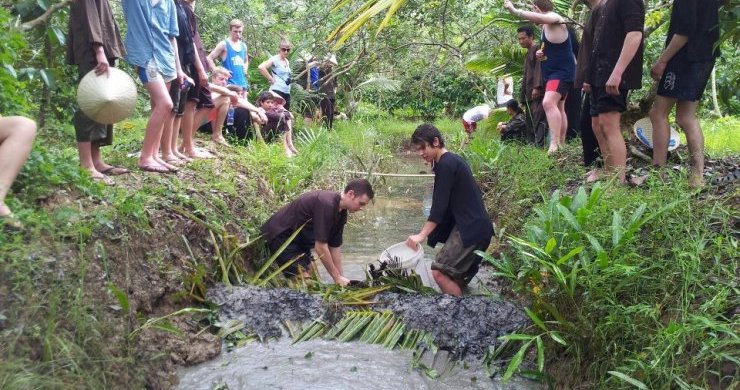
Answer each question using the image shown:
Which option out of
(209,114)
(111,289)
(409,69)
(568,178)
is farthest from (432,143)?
(409,69)

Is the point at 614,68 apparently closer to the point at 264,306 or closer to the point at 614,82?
the point at 614,82

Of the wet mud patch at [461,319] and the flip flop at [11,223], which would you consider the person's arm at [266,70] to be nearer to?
the wet mud patch at [461,319]

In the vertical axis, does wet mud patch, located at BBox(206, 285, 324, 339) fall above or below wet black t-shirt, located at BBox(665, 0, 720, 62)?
below

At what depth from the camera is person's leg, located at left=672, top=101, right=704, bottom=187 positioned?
4.93 meters


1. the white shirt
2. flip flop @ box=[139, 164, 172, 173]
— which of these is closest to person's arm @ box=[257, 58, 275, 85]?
the white shirt

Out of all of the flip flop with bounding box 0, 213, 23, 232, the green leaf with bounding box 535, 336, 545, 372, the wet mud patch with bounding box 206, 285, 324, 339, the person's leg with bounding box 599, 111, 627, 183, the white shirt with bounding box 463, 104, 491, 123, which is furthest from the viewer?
the white shirt with bounding box 463, 104, 491, 123

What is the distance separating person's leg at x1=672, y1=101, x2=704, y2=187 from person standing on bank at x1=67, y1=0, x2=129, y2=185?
12.8ft

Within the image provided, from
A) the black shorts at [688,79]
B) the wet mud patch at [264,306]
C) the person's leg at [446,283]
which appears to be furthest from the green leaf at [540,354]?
the black shorts at [688,79]

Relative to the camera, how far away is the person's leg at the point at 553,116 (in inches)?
294

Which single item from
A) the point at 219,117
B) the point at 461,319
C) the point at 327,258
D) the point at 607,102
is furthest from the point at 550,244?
the point at 219,117

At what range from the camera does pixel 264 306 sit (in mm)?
4629

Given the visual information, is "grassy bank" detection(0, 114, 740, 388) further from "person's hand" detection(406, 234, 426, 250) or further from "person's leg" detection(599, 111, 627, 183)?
"person's hand" detection(406, 234, 426, 250)

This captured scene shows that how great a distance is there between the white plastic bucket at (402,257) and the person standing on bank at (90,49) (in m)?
1.96

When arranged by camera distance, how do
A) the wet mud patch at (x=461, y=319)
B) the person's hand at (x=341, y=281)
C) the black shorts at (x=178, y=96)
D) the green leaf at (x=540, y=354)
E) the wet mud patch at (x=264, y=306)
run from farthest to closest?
the black shorts at (x=178, y=96)
the person's hand at (x=341, y=281)
the wet mud patch at (x=264, y=306)
the wet mud patch at (x=461, y=319)
the green leaf at (x=540, y=354)
